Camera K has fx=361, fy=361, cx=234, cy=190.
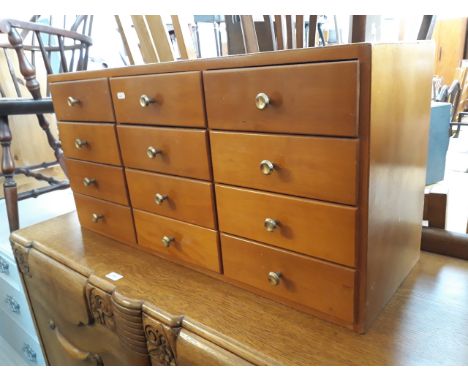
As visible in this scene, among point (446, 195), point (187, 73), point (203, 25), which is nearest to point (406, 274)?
point (446, 195)

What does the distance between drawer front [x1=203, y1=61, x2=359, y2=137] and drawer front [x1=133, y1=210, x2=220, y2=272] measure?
0.72ft

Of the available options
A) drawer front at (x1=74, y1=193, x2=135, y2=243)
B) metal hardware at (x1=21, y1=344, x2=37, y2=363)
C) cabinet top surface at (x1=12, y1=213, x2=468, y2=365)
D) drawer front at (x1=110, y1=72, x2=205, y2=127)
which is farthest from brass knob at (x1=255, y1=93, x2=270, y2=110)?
metal hardware at (x1=21, y1=344, x2=37, y2=363)

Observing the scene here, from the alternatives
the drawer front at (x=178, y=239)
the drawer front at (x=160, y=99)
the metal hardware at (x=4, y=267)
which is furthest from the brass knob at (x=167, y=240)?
the metal hardware at (x=4, y=267)

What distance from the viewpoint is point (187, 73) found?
0.59m

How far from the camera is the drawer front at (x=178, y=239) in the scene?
680mm

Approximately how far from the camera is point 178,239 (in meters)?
0.73

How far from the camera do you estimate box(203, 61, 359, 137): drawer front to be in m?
0.44

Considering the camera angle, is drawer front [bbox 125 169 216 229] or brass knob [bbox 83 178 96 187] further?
brass knob [bbox 83 178 96 187]

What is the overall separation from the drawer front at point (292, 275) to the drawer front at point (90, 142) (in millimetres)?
336

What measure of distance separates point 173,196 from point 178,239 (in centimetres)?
9

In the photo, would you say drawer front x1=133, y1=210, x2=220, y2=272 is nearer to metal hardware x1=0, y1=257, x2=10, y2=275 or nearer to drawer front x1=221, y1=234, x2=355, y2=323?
drawer front x1=221, y1=234, x2=355, y2=323

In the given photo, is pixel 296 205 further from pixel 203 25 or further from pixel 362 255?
pixel 203 25

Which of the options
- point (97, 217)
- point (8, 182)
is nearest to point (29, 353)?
point (8, 182)

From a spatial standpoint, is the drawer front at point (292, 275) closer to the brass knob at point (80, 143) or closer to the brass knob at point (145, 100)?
the brass knob at point (145, 100)
